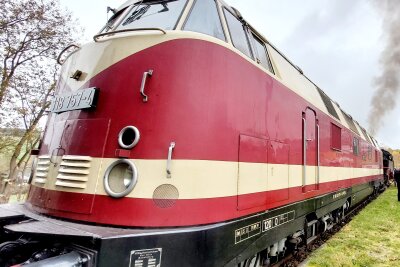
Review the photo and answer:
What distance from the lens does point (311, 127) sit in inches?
225

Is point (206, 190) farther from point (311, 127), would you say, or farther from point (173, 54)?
point (311, 127)

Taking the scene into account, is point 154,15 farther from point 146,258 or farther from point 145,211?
point 146,258

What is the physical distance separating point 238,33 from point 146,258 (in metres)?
2.77

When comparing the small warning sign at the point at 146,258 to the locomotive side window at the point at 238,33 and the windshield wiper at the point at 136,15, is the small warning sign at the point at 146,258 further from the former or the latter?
the windshield wiper at the point at 136,15

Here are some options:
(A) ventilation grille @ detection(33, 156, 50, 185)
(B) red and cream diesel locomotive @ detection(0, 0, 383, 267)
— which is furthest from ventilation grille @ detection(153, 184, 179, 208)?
(A) ventilation grille @ detection(33, 156, 50, 185)

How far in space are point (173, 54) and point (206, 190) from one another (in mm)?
1281

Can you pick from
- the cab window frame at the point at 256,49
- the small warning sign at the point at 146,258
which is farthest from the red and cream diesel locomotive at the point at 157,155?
the cab window frame at the point at 256,49

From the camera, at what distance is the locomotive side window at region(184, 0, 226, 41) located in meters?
3.39

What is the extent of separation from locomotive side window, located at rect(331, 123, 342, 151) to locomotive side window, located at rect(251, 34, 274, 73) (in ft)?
11.0

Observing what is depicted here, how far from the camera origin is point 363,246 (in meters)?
6.94

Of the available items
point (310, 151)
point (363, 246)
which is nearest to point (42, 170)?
point (310, 151)

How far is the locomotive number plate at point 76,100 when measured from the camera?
3.08 metres

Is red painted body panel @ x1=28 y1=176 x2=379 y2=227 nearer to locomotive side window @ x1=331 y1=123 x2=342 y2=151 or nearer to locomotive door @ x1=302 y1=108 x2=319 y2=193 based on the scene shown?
locomotive door @ x1=302 y1=108 x2=319 y2=193

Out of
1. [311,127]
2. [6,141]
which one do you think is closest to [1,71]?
[6,141]
